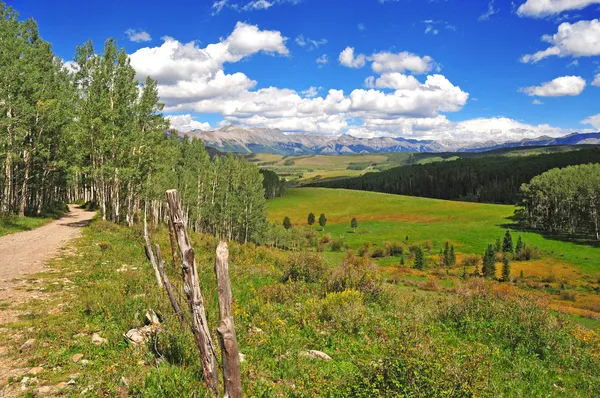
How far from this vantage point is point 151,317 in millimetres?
10477

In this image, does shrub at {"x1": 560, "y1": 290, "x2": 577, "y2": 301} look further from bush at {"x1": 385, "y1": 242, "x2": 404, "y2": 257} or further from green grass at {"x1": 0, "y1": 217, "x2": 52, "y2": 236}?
green grass at {"x1": 0, "y1": 217, "x2": 52, "y2": 236}

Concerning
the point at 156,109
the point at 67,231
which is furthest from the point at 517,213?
the point at 67,231

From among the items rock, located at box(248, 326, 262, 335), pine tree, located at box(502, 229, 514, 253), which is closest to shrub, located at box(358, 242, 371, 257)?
pine tree, located at box(502, 229, 514, 253)

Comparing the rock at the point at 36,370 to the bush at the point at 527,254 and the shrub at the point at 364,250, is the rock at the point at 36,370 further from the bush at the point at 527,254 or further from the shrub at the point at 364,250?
the bush at the point at 527,254

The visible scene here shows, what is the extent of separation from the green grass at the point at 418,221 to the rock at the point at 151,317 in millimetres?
87802

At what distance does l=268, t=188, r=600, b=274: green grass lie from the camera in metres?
89.6

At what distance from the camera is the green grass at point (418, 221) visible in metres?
89.6

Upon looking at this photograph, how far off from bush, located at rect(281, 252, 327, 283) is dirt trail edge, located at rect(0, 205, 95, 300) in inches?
497

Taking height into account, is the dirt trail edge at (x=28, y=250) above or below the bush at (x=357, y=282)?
above

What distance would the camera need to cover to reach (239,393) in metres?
Answer: 5.97

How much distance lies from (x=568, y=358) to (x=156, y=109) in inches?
1683

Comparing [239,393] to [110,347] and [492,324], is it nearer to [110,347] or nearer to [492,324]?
[110,347]

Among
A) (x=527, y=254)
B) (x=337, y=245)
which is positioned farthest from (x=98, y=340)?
(x=527, y=254)

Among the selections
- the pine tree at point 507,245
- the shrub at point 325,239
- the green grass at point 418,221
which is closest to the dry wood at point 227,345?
the green grass at point 418,221
